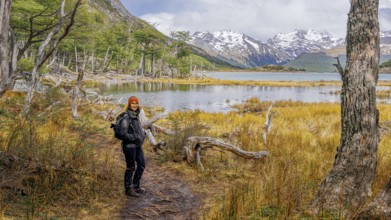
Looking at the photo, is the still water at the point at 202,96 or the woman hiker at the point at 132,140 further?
the still water at the point at 202,96

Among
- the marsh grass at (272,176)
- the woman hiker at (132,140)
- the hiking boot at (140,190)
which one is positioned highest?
the woman hiker at (132,140)

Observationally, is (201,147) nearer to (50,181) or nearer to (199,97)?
(50,181)

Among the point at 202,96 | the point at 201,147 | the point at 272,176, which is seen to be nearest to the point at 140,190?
the point at 201,147

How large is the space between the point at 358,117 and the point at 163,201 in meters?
3.56

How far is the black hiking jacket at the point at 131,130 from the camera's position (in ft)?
18.3

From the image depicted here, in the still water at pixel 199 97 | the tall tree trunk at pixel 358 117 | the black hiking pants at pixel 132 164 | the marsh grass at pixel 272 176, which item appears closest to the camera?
the tall tree trunk at pixel 358 117

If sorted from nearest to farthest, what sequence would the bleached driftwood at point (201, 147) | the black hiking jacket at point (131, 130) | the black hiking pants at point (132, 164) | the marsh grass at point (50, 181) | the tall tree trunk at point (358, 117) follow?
1. the tall tree trunk at point (358, 117)
2. the marsh grass at point (50, 181)
3. the black hiking jacket at point (131, 130)
4. the black hiking pants at point (132, 164)
5. the bleached driftwood at point (201, 147)

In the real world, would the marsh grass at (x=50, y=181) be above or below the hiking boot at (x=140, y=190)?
above

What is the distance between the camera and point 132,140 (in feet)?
18.6

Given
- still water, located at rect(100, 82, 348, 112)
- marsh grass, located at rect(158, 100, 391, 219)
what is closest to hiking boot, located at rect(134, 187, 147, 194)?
marsh grass, located at rect(158, 100, 391, 219)

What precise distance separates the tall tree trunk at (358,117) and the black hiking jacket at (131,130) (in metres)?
3.15

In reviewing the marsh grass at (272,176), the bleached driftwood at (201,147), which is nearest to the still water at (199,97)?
the marsh grass at (272,176)

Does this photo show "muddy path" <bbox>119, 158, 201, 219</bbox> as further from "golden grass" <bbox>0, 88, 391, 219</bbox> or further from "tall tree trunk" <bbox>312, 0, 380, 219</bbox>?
"tall tree trunk" <bbox>312, 0, 380, 219</bbox>

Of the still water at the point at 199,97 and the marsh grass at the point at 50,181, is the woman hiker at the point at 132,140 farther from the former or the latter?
the still water at the point at 199,97
